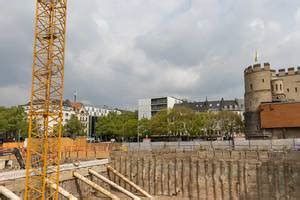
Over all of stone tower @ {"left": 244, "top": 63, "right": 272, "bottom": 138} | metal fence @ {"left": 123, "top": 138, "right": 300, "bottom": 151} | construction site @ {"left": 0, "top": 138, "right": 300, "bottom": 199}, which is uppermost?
stone tower @ {"left": 244, "top": 63, "right": 272, "bottom": 138}

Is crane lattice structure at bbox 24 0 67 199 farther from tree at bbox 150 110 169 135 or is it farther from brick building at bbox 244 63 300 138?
tree at bbox 150 110 169 135

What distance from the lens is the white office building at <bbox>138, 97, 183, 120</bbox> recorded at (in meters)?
133

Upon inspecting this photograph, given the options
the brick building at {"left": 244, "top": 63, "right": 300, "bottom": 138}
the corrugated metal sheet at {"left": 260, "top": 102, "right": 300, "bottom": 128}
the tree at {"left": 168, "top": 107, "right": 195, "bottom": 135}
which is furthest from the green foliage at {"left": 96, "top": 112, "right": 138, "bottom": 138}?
the corrugated metal sheet at {"left": 260, "top": 102, "right": 300, "bottom": 128}

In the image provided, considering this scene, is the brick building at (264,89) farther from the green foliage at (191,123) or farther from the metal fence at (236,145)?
the metal fence at (236,145)

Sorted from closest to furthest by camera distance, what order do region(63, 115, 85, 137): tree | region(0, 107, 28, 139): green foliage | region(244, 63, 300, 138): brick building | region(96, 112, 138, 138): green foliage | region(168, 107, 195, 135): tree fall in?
region(244, 63, 300, 138): brick building < region(168, 107, 195, 135): tree < region(0, 107, 28, 139): green foliage < region(96, 112, 138, 138): green foliage < region(63, 115, 85, 137): tree

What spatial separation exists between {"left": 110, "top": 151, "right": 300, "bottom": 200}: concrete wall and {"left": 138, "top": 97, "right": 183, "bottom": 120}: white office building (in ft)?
297

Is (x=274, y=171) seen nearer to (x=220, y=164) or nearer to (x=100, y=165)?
(x=220, y=164)

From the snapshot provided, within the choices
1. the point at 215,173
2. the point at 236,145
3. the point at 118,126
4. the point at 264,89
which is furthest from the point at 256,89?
the point at 118,126

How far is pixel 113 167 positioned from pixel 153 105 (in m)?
94.0

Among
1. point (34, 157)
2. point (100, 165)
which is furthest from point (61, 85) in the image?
point (100, 165)

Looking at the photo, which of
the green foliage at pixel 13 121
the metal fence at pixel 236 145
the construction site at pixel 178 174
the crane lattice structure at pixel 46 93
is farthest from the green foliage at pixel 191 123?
the crane lattice structure at pixel 46 93

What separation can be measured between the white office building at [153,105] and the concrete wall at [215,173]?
9052 cm

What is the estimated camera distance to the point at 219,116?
8350cm

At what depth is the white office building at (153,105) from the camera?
437 ft
